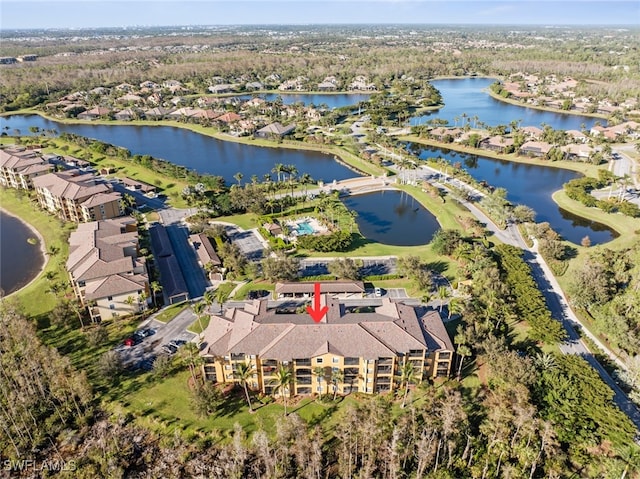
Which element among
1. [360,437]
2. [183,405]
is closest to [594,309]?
[360,437]

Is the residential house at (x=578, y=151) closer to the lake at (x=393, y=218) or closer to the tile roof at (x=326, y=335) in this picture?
the lake at (x=393, y=218)

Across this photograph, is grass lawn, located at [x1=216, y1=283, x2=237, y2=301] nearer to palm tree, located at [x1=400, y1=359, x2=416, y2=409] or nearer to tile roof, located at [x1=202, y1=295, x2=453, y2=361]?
tile roof, located at [x1=202, y1=295, x2=453, y2=361]

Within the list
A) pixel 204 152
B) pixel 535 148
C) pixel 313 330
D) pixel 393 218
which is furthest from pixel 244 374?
pixel 535 148

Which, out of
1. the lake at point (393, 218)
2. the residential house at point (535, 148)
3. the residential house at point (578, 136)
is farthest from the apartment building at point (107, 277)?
the residential house at point (578, 136)

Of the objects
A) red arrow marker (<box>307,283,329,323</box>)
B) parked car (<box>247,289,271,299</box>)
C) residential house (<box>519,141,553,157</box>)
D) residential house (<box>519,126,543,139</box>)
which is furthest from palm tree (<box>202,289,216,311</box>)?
residential house (<box>519,126,543,139</box>)

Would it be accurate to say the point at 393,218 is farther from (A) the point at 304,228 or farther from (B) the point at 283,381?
(B) the point at 283,381

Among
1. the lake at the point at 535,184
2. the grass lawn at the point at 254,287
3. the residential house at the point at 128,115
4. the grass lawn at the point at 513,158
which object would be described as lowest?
the lake at the point at 535,184
